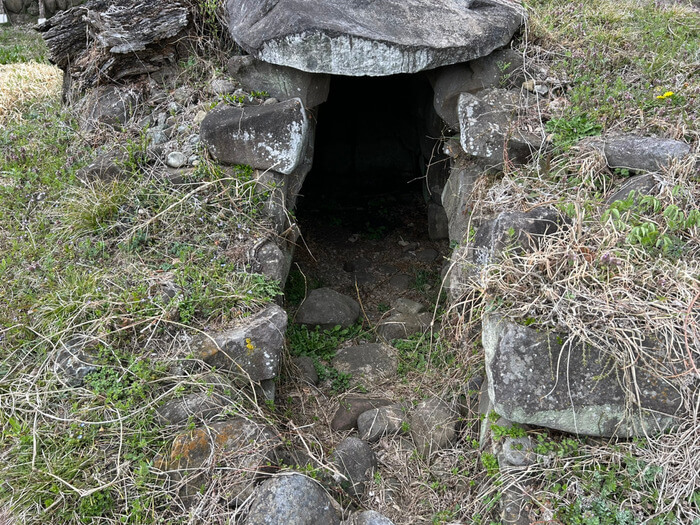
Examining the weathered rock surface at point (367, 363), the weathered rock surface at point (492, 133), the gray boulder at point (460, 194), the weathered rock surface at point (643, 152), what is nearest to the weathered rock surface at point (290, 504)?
the weathered rock surface at point (367, 363)

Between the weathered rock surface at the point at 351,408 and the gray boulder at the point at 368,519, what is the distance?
749mm

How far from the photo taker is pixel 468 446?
3.23m

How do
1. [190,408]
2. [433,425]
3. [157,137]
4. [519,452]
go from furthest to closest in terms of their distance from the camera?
[157,137] → [433,425] → [190,408] → [519,452]

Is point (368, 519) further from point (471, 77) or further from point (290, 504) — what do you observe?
point (471, 77)

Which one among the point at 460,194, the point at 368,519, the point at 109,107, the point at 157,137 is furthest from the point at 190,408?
the point at 109,107

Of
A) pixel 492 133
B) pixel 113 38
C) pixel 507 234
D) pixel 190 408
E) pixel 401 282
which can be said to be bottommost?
pixel 401 282

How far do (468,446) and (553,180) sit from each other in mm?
1706

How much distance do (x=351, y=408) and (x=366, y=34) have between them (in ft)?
8.01

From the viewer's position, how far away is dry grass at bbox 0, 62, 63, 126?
5.21 meters

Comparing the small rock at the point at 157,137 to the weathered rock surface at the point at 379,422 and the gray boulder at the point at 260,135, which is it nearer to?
the gray boulder at the point at 260,135

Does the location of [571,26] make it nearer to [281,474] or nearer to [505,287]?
[505,287]

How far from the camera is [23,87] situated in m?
5.52

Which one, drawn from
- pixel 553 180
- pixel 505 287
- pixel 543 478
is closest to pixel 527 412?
pixel 543 478

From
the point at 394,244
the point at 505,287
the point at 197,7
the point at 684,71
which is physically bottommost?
the point at 394,244
